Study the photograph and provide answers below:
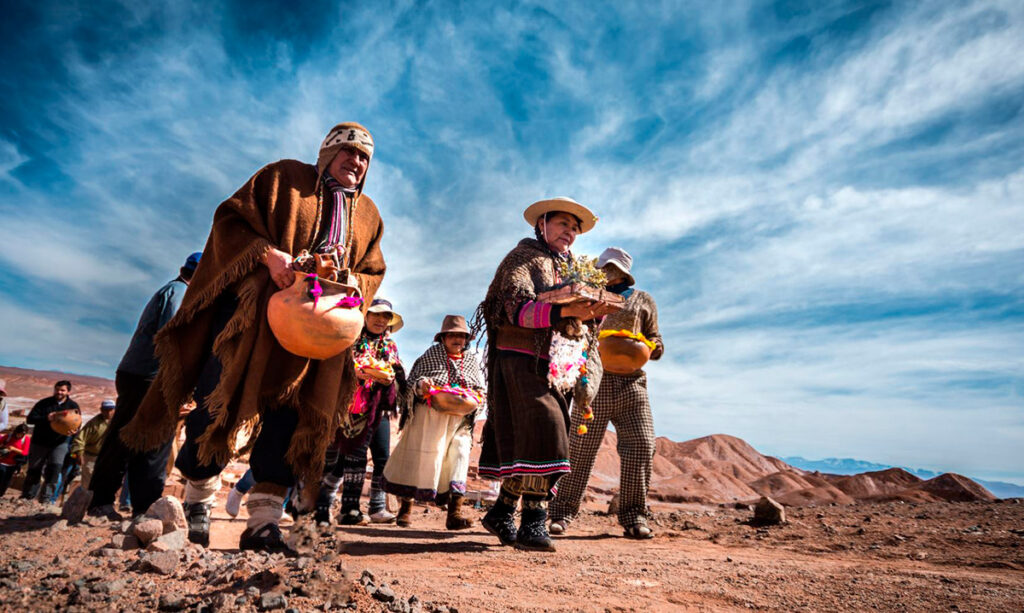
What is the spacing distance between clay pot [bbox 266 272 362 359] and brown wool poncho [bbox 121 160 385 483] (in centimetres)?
23

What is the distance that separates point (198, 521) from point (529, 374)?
202 cm

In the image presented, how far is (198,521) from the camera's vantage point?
2787 millimetres

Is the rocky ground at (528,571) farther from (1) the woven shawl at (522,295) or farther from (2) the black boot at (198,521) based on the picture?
(1) the woven shawl at (522,295)

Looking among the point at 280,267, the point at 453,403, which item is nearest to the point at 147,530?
the point at 280,267

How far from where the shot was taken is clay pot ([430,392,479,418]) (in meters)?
5.41

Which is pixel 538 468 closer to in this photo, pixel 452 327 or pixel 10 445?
pixel 452 327

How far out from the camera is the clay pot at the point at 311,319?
238 cm

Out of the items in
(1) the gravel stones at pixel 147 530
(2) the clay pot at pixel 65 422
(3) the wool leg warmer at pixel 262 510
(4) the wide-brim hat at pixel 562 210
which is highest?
(4) the wide-brim hat at pixel 562 210

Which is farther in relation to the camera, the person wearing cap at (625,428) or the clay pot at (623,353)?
the person wearing cap at (625,428)

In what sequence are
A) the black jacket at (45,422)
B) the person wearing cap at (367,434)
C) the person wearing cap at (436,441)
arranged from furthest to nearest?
1. the black jacket at (45,422)
2. the person wearing cap at (436,441)
3. the person wearing cap at (367,434)

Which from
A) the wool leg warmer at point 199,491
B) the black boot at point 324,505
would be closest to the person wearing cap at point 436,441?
the black boot at point 324,505

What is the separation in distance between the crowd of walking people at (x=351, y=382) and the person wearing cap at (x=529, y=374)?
0.01 metres

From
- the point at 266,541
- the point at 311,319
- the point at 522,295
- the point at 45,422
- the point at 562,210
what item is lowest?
the point at 266,541

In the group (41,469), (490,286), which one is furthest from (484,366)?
(41,469)
